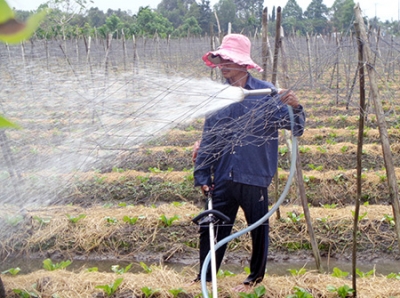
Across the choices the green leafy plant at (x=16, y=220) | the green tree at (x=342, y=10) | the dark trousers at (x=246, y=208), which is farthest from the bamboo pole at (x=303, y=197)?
the green tree at (x=342, y=10)

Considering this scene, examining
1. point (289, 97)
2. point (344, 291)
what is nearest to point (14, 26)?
point (289, 97)

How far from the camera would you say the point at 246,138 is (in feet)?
9.66

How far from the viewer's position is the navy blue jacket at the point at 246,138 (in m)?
2.79

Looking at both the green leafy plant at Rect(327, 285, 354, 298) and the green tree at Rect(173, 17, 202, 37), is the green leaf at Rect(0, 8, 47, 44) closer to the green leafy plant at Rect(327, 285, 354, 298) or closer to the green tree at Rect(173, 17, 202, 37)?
the green leafy plant at Rect(327, 285, 354, 298)

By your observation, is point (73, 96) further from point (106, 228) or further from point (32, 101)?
point (106, 228)

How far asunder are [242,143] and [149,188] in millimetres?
4182

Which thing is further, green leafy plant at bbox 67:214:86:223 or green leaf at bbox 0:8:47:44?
green leafy plant at bbox 67:214:86:223

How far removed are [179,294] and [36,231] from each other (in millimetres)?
2646

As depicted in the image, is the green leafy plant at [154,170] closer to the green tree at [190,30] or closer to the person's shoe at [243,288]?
the person's shoe at [243,288]

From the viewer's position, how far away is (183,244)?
5254 millimetres

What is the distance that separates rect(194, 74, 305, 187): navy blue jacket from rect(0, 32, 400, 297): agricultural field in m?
0.20

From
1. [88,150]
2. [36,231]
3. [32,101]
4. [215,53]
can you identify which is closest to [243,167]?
[215,53]

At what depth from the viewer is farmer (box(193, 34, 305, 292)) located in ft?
9.22

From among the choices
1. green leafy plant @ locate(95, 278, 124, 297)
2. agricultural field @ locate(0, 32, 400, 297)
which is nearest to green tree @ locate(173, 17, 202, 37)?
agricultural field @ locate(0, 32, 400, 297)
